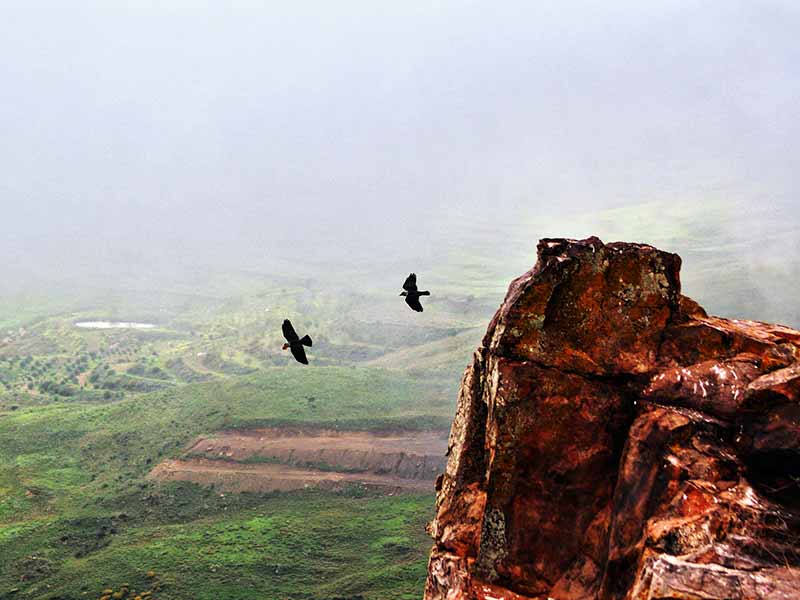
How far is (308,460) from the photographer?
358 feet

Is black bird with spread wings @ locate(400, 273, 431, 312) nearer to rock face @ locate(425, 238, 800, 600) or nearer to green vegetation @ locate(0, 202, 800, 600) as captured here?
rock face @ locate(425, 238, 800, 600)

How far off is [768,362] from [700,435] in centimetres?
275

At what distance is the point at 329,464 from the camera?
108 m

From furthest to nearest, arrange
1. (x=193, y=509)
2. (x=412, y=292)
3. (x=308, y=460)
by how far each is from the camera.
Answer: (x=308, y=460) → (x=193, y=509) → (x=412, y=292)

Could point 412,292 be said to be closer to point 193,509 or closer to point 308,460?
point 193,509

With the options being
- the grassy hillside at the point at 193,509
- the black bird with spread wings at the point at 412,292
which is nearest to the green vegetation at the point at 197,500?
the grassy hillside at the point at 193,509

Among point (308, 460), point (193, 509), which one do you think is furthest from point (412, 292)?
point (308, 460)

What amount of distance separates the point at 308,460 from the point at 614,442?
9801 cm

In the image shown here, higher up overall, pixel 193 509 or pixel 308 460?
pixel 308 460

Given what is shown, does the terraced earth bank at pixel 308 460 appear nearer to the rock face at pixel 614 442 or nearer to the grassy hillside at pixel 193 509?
the grassy hillside at pixel 193 509

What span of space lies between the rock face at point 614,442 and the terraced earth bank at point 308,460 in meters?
84.8

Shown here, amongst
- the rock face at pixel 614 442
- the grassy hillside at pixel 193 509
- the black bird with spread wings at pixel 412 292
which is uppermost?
the black bird with spread wings at pixel 412 292

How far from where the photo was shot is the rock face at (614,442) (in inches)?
534

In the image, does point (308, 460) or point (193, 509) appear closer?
point (193, 509)
